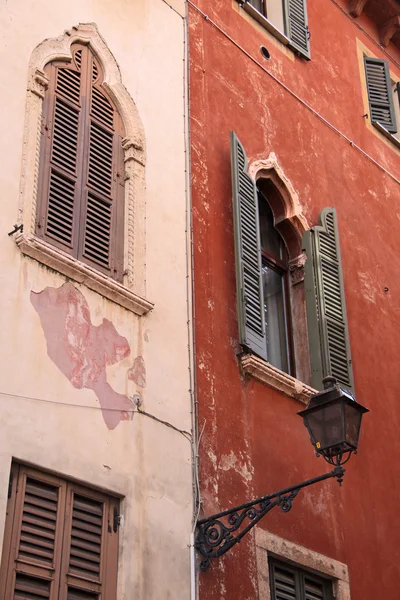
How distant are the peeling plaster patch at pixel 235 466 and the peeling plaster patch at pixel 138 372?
90 centimetres

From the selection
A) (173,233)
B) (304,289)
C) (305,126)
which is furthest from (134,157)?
(305,126)

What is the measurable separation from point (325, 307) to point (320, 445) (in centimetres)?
308

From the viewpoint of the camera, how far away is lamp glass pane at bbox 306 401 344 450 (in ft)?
23.5

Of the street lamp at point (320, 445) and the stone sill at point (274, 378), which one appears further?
the stone sill at point (274, 378)

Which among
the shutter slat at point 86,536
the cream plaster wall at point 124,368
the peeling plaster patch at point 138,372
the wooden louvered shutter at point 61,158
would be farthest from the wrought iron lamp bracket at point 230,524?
the wooden louvered shutter at point 61,158

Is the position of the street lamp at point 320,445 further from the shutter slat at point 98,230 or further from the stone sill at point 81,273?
the shutter slat at point 98,230

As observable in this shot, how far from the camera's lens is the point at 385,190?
12711mm

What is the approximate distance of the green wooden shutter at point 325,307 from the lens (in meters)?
9.84

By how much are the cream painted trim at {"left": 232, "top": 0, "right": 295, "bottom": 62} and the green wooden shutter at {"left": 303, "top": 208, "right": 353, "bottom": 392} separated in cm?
231

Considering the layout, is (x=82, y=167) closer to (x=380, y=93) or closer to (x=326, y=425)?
(x=326, y=425)

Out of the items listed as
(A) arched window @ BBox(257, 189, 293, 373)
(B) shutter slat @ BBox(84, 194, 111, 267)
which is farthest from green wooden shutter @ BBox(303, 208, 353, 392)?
(B) shutter slat @ BBox(84, 194, 111, 267)

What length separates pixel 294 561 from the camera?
330 inches

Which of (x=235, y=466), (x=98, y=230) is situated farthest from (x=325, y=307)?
(x=98, y=230)

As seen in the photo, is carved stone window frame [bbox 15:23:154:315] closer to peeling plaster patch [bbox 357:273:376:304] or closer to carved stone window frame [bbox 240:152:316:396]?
carved stone window frame [bbox 240:152:316:396]
